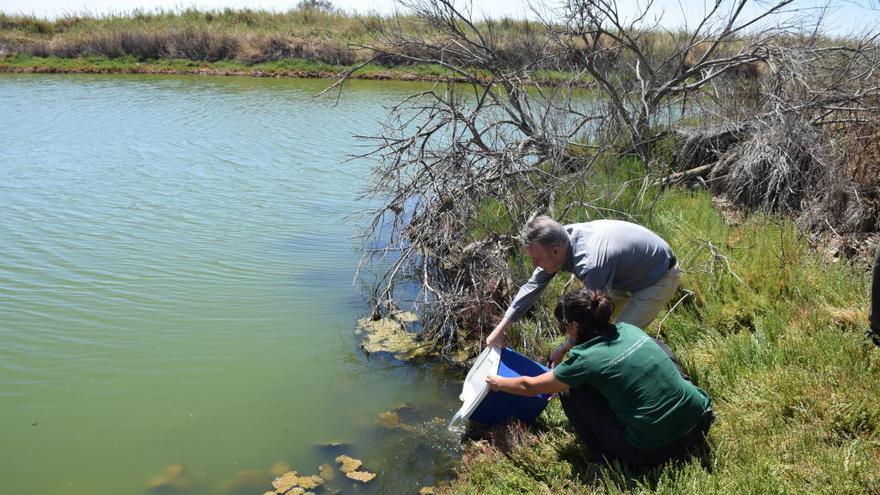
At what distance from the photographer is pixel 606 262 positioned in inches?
183

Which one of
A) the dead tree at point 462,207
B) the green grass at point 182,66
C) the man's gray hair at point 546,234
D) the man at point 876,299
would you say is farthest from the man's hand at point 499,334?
the green grass at point 182,66

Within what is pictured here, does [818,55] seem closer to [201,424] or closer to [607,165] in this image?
[607,165]

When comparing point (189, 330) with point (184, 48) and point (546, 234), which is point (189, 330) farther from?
point (184, 48)

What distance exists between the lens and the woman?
404 centimetres

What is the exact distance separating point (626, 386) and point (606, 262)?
0.88 meters

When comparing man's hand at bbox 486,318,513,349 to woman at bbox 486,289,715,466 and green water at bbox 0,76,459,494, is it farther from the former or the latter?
green water at bbox 0,76,459,494

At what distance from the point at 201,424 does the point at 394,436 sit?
1.46 meters

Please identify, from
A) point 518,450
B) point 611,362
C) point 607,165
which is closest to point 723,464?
point 611,362

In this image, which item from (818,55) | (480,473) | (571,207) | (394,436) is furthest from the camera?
(818,55)

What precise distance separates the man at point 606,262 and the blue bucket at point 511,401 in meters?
0.20

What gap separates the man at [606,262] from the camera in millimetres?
4608

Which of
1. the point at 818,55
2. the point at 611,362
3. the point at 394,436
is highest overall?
the point at 818,55

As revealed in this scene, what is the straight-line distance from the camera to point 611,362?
4020mm

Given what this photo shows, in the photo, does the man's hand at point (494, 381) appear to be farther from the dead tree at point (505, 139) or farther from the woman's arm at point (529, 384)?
the dead tree at point (505, 139)
